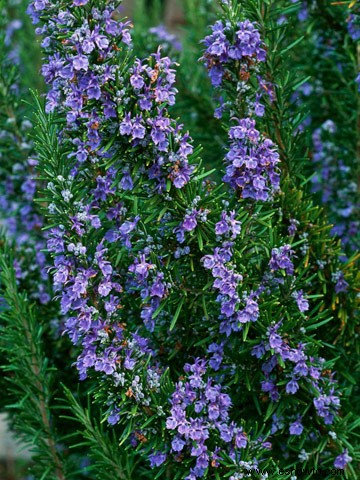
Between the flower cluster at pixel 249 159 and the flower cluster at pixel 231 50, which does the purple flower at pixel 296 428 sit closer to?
the flower cluster at pixel 249 159

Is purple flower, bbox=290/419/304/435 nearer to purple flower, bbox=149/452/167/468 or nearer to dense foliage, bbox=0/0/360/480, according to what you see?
dense foliage, bbox=0/0/360/480

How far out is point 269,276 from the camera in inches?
41.3

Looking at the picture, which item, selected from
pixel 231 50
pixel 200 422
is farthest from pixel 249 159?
pixel 200 422

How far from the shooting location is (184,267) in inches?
41.3

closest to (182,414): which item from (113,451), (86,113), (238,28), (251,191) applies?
(113,451)

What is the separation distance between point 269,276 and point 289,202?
0.48 feet

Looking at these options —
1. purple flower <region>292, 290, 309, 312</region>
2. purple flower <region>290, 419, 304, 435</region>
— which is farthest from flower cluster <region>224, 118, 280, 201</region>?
purple flower <region>290, 419, 304, 435</region>

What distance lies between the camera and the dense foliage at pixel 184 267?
3.05ft

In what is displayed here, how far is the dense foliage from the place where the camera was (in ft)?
3.05

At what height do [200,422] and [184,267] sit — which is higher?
[184,267]

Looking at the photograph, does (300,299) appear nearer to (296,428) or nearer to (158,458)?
(296,428)

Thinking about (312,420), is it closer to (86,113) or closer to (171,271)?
(171,271)

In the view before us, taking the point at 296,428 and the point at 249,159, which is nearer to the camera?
the point at 249,159

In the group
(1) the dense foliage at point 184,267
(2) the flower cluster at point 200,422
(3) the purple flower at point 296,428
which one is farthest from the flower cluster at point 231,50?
(3) the purple flower at point 296,428
